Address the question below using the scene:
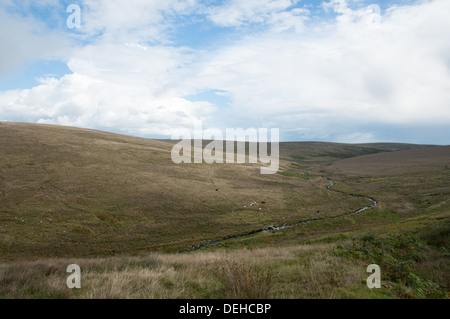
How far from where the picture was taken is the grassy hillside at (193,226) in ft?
25.6

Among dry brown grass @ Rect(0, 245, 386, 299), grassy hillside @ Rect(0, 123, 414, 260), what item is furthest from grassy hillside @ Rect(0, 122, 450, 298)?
grassy hillside @ Rect(0, 123, 414, 260)

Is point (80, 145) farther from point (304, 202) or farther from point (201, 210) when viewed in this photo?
point (304, 202)

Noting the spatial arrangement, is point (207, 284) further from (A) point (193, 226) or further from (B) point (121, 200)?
(B) point (121, 200)

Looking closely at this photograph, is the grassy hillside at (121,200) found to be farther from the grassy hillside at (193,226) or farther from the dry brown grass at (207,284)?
the dry brown grass at (207,284)

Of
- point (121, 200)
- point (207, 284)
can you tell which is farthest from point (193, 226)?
point (207, 284)

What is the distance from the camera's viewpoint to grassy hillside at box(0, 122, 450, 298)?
781 cm

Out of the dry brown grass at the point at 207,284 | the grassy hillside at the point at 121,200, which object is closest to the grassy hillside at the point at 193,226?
the dry brown grass at the point at 207,284

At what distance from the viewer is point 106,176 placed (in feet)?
149

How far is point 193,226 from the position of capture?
32.0m

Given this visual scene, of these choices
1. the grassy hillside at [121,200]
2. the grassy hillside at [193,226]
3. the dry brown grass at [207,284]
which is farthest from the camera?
the grassy hillside at [121,200]

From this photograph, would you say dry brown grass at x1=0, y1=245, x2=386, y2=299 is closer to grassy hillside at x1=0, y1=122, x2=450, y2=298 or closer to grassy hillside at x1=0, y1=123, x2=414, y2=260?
grassy hillside at x1=0, y1=122, x2=450, y2=298

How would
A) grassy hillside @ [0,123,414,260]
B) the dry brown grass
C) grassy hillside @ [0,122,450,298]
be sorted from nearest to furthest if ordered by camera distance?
1. the dry brown grass
2. grassy hillside @ [0,122,450,298]
3. grassy hillside @ [0,123,414,260]
